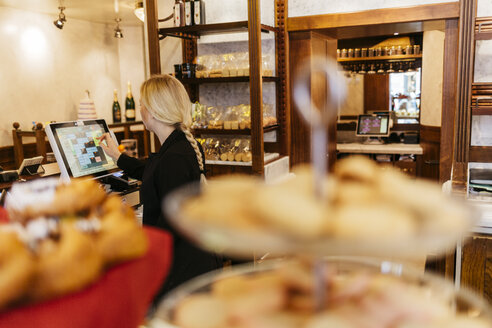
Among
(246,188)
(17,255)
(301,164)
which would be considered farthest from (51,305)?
(301,164)

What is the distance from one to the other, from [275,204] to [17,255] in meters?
0.43

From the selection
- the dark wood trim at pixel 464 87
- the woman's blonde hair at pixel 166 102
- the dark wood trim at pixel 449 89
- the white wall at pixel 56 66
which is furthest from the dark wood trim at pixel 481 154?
the white wall at pixel 56 66

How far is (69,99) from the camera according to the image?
856cm

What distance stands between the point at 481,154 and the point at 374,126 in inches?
141

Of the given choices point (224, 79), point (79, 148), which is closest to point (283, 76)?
point (224, 79)

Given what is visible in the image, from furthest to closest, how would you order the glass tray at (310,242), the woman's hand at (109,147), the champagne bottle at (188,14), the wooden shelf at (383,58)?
the wooden shelf at (383,58)
the champagne bottle at (188,14)
the woman's hand at (109,147)
the glass tray at (310,242)

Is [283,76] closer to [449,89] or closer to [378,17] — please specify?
[378,17]

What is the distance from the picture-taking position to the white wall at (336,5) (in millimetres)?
3564

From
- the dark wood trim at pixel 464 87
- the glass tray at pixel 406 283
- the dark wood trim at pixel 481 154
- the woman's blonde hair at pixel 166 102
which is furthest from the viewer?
the dark wood trim at pixel 481 154

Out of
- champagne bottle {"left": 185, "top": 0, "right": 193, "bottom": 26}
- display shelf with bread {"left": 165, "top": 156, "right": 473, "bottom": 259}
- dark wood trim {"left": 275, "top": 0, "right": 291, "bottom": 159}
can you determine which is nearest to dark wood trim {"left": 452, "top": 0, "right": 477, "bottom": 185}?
dark wood trim {"left": 275, "top": 0, "right": 291, "bottom": 159}

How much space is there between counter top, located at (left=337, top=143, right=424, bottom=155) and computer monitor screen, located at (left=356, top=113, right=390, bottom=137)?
0.55 feet

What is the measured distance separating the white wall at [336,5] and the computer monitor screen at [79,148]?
6.68ft

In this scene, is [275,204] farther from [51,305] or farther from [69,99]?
[69,99]

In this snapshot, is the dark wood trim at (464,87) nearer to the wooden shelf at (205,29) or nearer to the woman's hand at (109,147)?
the wooden shelf at (205,29)
